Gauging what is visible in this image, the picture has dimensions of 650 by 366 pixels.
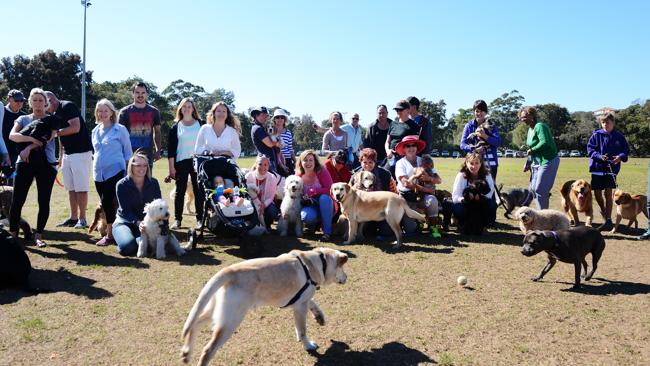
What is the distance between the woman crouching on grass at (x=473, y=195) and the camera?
291 inches

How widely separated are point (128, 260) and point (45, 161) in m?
2.04

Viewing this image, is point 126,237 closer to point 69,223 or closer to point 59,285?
point 59,285

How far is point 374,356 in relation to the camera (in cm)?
322

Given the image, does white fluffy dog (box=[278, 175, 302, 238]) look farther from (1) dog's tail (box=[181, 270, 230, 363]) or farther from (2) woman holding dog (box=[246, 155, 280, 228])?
(1) dog's tail (box=[181, 270, 230, 363])

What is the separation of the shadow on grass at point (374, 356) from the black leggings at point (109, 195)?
14.7 ft

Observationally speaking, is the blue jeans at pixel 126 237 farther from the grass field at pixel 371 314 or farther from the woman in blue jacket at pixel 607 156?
the woman in blue jacket at pixel 607 156

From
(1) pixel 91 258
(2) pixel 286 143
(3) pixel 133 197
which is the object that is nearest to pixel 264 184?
(2) pixel 286 143

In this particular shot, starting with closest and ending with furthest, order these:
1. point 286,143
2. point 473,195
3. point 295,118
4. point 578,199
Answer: point 473,195 → point 578,199 → point 286,143 → point 295,118

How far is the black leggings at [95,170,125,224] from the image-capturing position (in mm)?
6414

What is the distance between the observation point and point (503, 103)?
309 ft

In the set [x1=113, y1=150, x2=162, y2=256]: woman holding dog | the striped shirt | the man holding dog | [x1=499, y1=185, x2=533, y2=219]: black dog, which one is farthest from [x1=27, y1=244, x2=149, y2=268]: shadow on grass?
[x1=499, y1=185, x2=533, y2=219]: black dog

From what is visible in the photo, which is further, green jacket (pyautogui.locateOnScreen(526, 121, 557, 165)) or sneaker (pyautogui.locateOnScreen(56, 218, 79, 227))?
sneaker (pyautogui.locateOnScreen(56, 218, 79, 227))

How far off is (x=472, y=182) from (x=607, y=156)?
2.59 m

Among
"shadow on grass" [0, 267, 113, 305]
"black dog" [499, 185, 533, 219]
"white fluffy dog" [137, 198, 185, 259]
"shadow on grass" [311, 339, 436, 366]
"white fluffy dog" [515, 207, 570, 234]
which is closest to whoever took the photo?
"shadow on grass" [311, 339, 436, 366]
